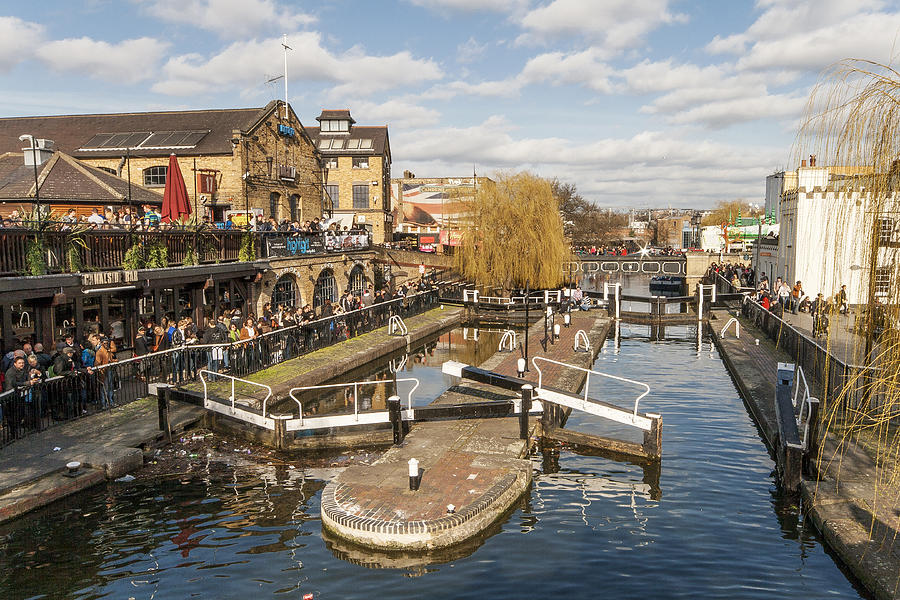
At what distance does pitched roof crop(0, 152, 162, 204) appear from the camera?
60.2 ft

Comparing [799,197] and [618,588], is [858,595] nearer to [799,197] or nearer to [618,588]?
[618,588]

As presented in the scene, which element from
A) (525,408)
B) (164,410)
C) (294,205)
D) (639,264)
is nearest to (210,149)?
(294,205)

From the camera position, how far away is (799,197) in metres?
30.1

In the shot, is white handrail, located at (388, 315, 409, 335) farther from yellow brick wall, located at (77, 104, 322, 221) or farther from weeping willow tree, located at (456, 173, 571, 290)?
weeping willow tree, located at (456, 173, 571, 290)

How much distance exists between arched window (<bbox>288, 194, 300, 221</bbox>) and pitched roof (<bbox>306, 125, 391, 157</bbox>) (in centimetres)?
1834

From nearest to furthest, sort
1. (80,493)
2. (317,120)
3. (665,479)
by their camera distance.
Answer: (80,493) < (665,479) < (317,120)

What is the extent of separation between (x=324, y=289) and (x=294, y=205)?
21.6 ft

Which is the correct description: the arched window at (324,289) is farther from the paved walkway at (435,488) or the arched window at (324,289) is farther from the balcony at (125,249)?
the paved walkway at (435,488)

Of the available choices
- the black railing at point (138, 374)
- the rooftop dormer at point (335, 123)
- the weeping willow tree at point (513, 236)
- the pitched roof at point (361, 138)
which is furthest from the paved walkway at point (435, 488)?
the rooftop dormer at point (335, 123)

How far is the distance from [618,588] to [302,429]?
692cm

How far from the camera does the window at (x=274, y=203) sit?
100 ft

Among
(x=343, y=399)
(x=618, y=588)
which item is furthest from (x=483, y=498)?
(x=343, y=399)

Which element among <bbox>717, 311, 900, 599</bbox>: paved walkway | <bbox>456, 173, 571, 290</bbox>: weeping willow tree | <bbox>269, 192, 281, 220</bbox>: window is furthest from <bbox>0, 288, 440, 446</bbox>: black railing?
<bbox>456, 173, 571, 290</bbox>: weeping willow tree

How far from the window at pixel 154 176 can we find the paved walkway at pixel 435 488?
21.0 m
